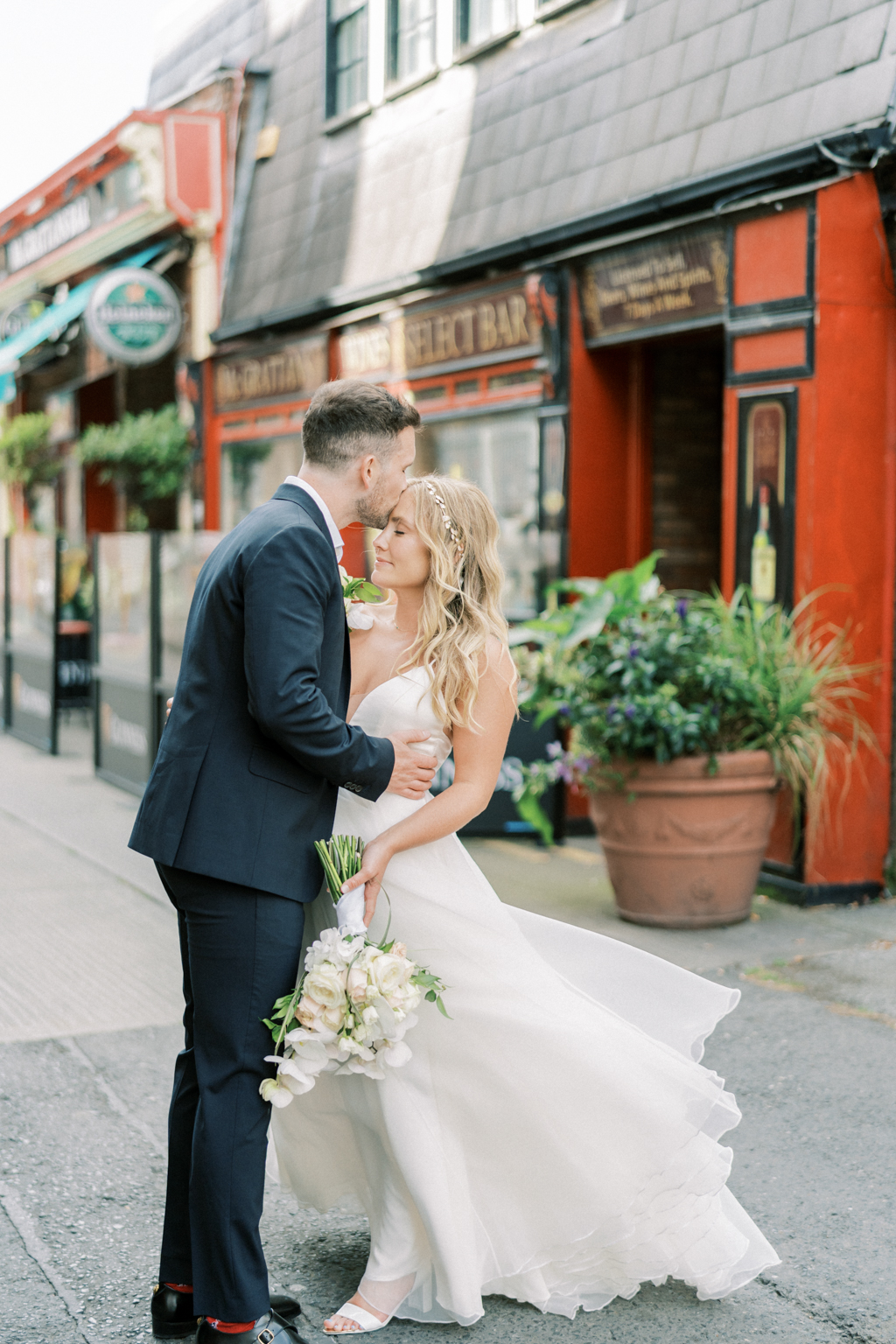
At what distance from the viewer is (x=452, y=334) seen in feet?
31.1

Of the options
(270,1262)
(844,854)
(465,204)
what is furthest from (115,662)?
(270,1262)

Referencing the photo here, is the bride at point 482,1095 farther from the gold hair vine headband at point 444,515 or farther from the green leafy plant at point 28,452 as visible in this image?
the green leafy plant at point 28,452

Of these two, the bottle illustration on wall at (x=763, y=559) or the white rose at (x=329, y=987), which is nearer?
the white rose at (x=329, y=987)

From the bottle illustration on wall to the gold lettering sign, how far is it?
5.18 metres

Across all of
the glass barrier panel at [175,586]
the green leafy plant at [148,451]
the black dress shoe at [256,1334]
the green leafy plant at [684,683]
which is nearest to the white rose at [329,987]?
the black dress shoe at [256,1334]

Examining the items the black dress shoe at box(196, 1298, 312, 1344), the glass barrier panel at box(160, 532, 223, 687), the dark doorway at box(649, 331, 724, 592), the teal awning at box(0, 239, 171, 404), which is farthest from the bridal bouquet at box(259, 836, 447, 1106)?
the teal awning at box(0, 239, 171, 404)

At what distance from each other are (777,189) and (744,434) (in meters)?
1.14

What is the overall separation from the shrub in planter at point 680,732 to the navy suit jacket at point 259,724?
3.28 meters

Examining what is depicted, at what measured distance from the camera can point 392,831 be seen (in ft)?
9.98

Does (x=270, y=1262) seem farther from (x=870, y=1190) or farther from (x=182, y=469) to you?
(x=182, y=469)

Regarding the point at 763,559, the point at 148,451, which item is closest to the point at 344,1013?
the point at 763,559

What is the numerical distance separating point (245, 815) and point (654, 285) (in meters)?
5.67

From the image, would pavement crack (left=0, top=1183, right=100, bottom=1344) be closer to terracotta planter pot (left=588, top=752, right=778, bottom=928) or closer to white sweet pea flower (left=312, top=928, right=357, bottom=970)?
white sweet pea flower (left=312, top=928, right=357, bottom=970)

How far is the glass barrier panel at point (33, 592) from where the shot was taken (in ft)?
38.2
